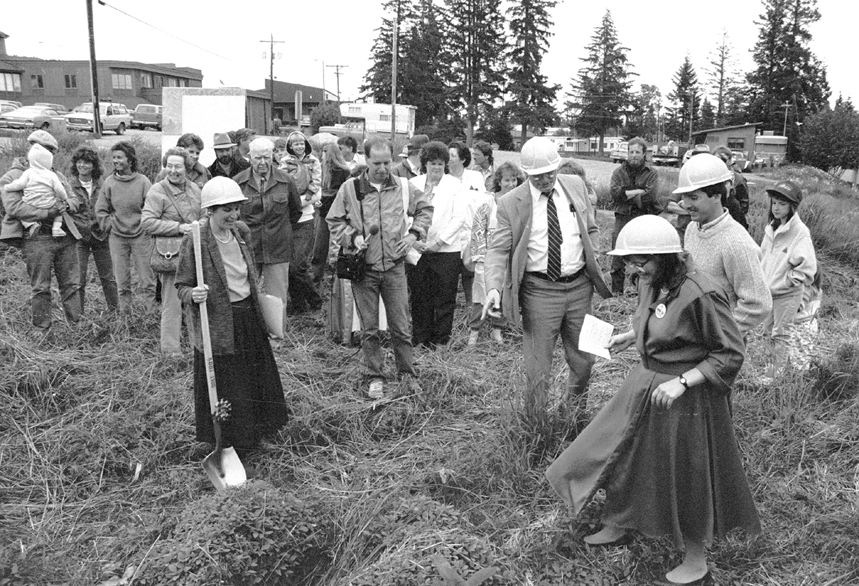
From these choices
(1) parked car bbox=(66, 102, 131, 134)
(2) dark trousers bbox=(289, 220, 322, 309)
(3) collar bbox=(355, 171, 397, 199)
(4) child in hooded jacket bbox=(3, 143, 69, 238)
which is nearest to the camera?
(3) collar bbox=(355, 171, 397, 199)

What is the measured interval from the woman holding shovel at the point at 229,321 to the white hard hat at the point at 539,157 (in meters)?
1.67

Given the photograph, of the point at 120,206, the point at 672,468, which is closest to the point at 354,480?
the point at 672,468

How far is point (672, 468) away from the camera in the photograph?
3.31 m

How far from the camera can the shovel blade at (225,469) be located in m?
4.59

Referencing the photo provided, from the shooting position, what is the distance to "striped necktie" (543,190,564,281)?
4.47 m

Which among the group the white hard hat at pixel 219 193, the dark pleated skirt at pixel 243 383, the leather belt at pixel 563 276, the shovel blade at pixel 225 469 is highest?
the white hard hat at pixel 219 193

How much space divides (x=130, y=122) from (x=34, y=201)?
33.2 meters

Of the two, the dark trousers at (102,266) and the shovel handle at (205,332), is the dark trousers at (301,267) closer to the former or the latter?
the dark trousers at (102,266)

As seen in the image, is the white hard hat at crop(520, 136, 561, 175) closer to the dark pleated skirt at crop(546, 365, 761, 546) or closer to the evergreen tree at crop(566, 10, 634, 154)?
the dark pleated skirt at crop(546, 365, 761, 546)

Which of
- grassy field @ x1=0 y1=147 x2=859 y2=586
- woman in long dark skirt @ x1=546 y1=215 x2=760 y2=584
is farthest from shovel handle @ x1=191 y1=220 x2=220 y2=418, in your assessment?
woman in long dark skirt @ x1=546 y1=215 x2=760 y2=584

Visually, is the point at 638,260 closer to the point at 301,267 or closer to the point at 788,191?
the point at 788,191

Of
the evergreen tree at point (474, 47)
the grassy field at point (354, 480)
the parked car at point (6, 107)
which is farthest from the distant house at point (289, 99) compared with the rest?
the grassy field at point (354, 480)

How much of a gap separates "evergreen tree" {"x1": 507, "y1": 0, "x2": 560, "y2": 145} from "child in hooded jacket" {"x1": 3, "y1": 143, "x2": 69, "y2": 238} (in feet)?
161

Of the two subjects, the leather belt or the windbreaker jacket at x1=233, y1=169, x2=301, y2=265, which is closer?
the leather belt
